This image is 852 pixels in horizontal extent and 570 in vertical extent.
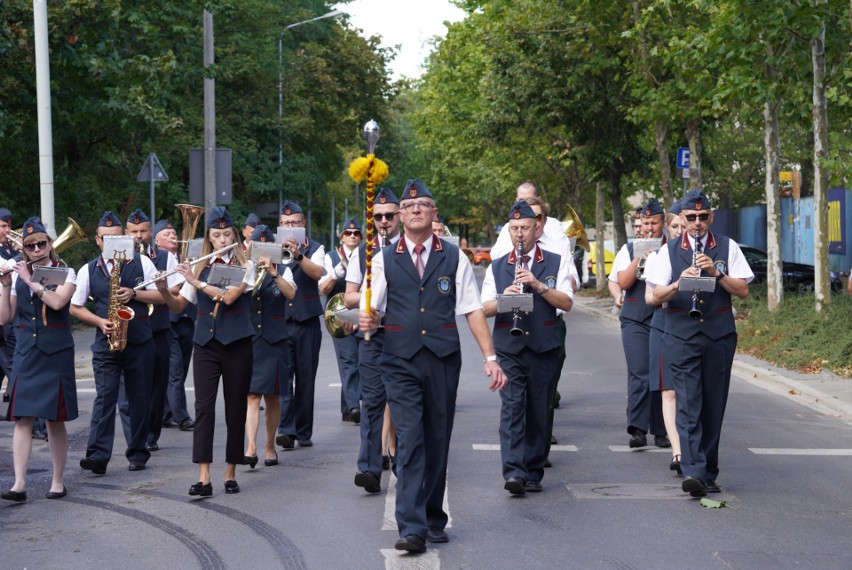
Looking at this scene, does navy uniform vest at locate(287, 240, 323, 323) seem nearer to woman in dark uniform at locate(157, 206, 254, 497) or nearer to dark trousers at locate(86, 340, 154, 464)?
dark trousers at locate(86, 340, 154, 464)

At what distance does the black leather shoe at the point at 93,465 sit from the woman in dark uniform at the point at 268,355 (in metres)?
1.08

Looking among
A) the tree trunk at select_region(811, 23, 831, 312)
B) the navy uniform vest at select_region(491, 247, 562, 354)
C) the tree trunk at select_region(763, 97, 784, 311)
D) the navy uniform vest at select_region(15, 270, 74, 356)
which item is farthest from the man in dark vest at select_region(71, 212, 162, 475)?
the tree trunk at select_region(763, 97, 784, 311)

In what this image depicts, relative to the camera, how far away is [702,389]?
8750 millimetres

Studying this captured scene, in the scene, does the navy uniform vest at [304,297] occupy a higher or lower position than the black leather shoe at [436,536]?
higher

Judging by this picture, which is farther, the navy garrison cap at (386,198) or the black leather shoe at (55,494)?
the navy garrison cap at (386,198)

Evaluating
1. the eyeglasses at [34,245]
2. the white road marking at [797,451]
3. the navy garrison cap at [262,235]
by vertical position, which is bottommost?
the white road marking at [797,451]

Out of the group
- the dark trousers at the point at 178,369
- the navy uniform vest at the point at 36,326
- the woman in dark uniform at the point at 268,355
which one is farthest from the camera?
the dark trousers at the point at 178,369

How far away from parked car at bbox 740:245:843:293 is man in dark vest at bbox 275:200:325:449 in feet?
61.8

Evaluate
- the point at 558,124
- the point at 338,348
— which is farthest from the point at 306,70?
the point at 338,348

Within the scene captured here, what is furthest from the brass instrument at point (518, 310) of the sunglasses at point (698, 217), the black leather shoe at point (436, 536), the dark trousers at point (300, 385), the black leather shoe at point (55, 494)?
the black leather shoe at point (55, 494)

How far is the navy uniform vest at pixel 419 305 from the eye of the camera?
7.18 m

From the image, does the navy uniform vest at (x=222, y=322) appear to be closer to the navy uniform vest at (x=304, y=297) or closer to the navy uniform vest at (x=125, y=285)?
the navy uniform vest at (x=125, y=285)

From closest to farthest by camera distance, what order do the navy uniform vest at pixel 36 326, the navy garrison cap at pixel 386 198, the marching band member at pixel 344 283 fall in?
the navy uniform vest at pixel 36 326
the navy garrison cap at pixel 386 198
the marching band member at pixel 344 283

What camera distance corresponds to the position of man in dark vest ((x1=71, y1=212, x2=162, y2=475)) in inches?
382
